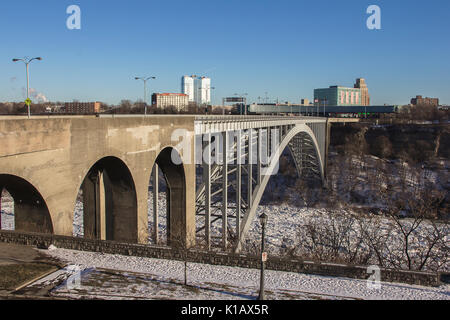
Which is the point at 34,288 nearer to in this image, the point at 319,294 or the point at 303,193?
the point at 319,294

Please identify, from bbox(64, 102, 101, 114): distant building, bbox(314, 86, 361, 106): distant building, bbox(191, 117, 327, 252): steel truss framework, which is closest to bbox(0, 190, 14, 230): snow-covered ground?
bbox(64, 102, 101, 114): distant building

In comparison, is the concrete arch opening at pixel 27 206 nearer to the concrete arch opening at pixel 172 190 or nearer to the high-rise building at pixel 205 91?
the concrete arch opening at pixel 172 190

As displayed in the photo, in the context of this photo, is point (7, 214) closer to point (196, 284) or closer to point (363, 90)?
point (196, 284)

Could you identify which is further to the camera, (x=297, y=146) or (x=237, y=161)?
(x=297, y=146)

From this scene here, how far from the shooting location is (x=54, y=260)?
12.6 metres

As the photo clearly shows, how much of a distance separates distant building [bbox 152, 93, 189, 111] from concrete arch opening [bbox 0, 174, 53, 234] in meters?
60.6

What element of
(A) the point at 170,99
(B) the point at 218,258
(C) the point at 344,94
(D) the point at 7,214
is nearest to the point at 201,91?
(D) the point at 7,214

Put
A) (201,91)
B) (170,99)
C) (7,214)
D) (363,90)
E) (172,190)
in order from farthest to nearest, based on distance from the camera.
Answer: (363,90)
(170,99)
(201,91)
(7,214)
(172,190)

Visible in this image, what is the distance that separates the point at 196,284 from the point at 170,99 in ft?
230

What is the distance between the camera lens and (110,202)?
1892cm

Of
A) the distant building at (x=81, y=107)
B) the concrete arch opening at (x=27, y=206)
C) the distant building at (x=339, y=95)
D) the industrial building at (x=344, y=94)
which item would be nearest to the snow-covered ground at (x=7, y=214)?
the distant building at (x=81, y=107)

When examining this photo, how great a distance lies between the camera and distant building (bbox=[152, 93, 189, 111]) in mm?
74300

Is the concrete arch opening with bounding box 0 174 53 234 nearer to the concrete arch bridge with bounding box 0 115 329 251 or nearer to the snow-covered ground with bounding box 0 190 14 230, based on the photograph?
the concrete arch bridge with bounding box 0 115 329 251

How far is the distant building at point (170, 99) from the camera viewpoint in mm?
74300
